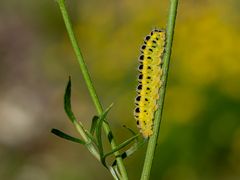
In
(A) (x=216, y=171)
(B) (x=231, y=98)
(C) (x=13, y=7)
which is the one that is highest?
(C) (x=13, y=7)

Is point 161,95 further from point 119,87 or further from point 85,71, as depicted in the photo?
point 119,87

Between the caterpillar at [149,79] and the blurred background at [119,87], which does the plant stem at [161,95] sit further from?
the blurred background at [119,87]

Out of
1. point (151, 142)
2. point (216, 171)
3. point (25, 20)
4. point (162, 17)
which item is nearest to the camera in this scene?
point (151, 142)

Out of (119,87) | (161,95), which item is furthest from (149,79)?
(119,87)

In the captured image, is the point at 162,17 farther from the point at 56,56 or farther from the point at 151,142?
the point at 151,142

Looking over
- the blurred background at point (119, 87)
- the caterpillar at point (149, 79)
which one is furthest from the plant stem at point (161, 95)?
the blurred background at point (119, 87)

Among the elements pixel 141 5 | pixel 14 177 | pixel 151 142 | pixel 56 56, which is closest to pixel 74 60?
pixel 56 56
